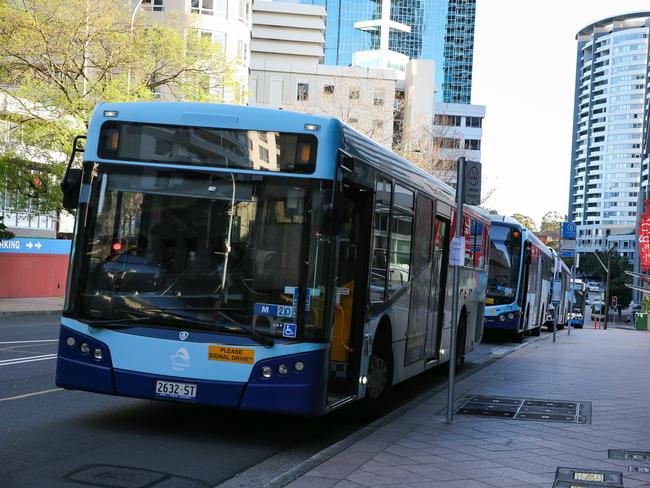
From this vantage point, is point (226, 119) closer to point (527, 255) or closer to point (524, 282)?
point (527, 255)

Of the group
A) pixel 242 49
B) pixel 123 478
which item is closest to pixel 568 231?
pixel 123 478

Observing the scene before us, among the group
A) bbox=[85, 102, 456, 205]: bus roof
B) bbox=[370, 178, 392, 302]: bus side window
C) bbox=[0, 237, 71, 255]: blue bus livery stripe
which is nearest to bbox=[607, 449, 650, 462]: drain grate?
bbox=[370, 178, 392, 302]: bus side window

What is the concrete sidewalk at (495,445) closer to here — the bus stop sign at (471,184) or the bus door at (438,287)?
the bus door at (438,287)

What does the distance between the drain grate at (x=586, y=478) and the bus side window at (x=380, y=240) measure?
2.85 metres

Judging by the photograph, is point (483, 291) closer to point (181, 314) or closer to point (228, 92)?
point (181, 314)

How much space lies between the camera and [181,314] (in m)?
8.16

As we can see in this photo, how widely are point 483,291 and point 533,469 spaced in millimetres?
11282

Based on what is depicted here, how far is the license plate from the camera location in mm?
8156

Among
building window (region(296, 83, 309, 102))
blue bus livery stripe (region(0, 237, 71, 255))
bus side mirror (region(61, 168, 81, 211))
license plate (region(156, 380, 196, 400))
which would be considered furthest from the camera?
building window (region(296, 83, 309, 102))

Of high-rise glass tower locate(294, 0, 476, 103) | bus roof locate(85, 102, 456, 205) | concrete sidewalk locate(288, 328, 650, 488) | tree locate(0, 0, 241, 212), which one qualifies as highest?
high-rise glass tower locate(294, 0, 476, 103)

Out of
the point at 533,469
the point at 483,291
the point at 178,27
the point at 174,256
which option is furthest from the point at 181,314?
the point at 178,27

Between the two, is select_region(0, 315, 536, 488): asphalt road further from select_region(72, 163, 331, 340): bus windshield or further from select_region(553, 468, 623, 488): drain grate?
select_region(553, 468, 623, 488): drain grate

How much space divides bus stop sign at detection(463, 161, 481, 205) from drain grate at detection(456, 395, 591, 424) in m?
2.53

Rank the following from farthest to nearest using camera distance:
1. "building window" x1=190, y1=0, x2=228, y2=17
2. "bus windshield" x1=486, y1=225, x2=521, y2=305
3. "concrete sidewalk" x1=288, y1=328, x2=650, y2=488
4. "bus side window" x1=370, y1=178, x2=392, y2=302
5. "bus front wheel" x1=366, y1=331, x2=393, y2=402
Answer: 1. "building window" x1=190, y1=0, x2=228, y2=17
2. "bus windshield" x1=486, y1=225, x2=521, y2=305
3. "bus front wheel" x1=366, y1=331, x2=393, y2=402
4. "bus side window" x1=370, y1=178, x2=392, y2=302
5. "concrete sidewalk" x1=288, y1=328, x2=650, y2=488
